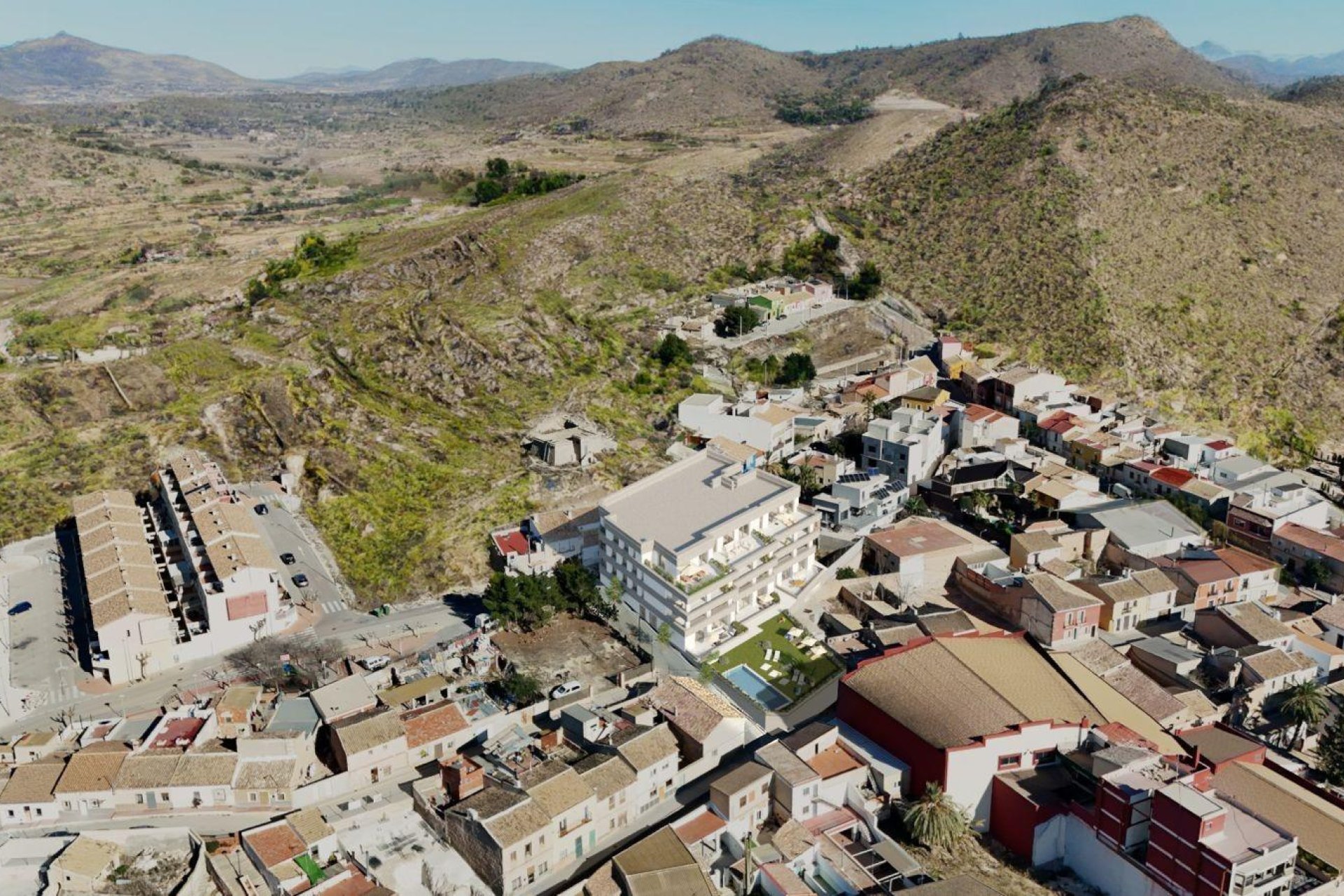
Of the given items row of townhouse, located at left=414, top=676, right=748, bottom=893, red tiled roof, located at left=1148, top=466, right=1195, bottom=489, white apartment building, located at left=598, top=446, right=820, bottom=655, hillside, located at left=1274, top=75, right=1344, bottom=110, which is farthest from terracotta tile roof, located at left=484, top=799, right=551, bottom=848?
hillside, located at left=1274, top=75, right=1344, bottom=110

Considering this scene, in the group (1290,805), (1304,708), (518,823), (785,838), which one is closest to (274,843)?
(518,823)

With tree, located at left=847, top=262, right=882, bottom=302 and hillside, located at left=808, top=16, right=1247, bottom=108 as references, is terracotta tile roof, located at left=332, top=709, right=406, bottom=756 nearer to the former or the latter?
tree, located at left=847, top=262, right=882, bottom=302

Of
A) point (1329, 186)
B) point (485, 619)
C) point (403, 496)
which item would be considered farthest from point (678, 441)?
point (1329, 186)

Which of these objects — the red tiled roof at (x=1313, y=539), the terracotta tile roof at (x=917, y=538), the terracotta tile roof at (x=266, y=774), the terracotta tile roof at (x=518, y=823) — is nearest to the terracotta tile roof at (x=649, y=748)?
the terracotta tile roof at (x=518, y=823)

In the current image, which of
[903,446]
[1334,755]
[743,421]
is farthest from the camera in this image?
[743,421]

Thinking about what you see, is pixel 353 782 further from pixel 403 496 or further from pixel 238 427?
pixel 238 427

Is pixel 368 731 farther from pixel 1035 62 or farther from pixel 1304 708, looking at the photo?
pixel 1035 62
